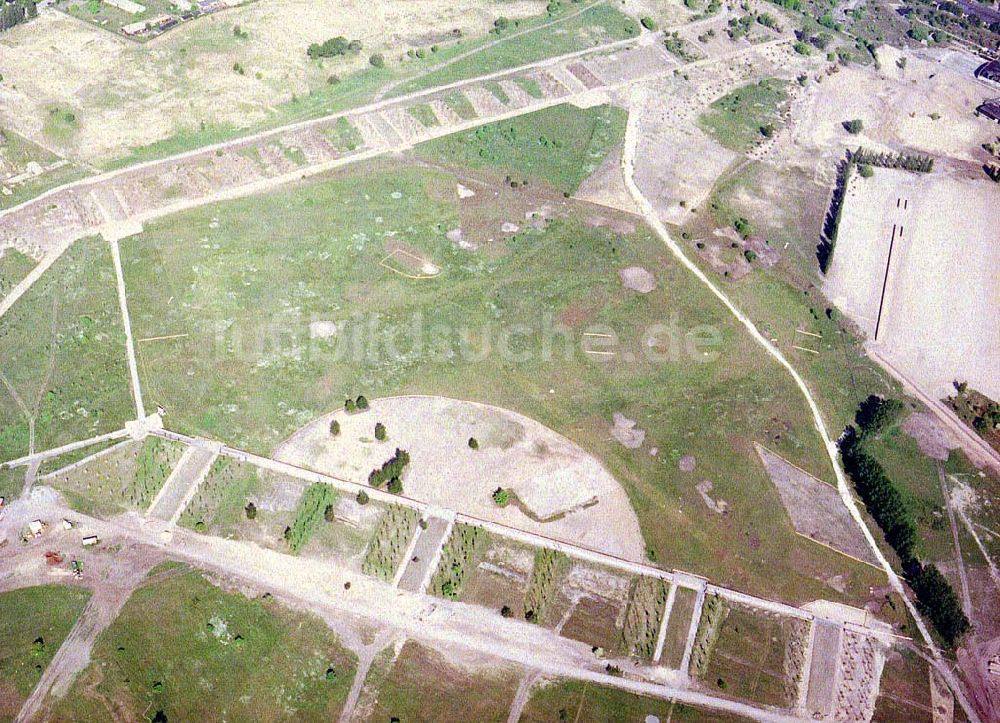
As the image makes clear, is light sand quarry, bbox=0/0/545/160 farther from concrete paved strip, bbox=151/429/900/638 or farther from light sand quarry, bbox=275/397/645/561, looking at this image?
light sand quarry, bbox=275/397/645/561

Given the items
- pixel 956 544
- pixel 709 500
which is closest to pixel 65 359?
pixel 709 500

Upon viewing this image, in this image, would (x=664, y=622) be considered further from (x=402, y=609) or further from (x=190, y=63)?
(x=190, y=63)

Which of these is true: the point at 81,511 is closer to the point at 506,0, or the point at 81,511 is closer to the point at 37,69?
the point at 37,69

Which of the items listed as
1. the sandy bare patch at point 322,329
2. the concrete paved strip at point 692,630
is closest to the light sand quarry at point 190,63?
the sandy bare patch at point 322,329

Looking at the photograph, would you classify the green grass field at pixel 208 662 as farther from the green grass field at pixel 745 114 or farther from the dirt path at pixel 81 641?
the green grass field at pixel 745 114

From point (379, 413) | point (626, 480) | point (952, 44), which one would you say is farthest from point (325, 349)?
point (952, 44)

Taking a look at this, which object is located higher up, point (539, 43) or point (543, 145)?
point (539, 43)

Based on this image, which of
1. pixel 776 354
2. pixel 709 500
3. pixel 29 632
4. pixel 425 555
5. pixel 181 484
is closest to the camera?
pixel 29 632

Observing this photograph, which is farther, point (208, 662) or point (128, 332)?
point (128, 332)
